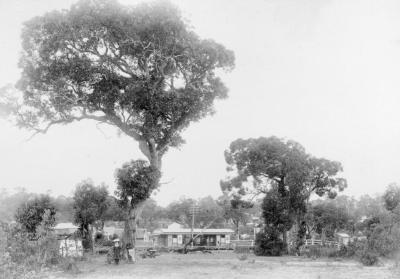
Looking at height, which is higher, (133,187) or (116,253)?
(133,187)

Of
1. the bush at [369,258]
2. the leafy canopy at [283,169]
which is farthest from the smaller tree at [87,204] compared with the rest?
the bush at [369,258]

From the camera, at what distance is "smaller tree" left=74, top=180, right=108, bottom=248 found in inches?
1502

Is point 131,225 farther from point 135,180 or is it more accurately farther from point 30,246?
point 30,246

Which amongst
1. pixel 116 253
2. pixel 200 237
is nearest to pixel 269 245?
pixel 200 237

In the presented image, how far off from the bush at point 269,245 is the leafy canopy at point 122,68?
703 inches

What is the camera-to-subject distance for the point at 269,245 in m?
40.5

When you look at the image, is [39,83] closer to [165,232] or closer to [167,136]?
Result: [167,136]

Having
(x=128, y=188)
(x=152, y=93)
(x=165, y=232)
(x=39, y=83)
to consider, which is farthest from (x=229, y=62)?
(x=165, y=232)

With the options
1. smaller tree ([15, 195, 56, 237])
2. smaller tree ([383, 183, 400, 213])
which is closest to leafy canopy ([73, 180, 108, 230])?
smaller tree ([15, 195, 56, 237])

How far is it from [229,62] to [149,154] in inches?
272

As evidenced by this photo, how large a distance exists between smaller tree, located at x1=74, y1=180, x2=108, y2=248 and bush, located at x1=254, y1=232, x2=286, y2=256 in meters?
14.0

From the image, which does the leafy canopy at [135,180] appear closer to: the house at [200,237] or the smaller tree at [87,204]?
the smaller tree at [87,204]

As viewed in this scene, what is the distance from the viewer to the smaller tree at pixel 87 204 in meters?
38.2

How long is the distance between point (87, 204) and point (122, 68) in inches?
667
